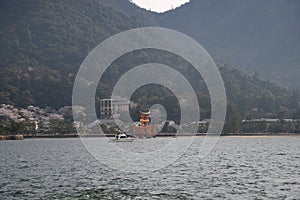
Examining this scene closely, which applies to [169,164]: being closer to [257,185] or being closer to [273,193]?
[257,185]

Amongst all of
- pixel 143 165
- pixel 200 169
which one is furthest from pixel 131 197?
pixel 143 165

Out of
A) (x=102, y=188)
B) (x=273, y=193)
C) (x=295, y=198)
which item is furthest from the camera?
(x=102, y=188)

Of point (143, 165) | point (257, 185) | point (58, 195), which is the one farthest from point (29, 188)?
point (143, 165)

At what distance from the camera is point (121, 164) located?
242 feet

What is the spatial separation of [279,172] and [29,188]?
1110 inches

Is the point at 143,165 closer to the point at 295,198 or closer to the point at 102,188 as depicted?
the point at 102,188

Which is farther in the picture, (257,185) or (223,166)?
(223,166)

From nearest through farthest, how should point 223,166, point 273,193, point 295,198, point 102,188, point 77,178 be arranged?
point 295,198
point 273,193
point 102,188
point 77,178
point 223,166

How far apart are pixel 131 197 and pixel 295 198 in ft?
42.2

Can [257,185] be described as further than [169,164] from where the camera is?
No

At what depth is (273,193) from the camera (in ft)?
146

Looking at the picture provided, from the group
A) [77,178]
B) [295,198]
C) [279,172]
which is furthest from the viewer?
[279,172]

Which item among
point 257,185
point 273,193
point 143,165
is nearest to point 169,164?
point 143,165

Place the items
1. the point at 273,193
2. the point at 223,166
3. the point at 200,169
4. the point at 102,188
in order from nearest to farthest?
1. the point at 273,193
2. the point at 102,188
3. the point at 200,169
4. the point at 223,166
